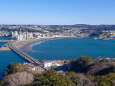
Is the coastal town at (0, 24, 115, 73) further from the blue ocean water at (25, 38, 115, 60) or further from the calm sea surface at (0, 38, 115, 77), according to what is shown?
the blue ocean water at (25, 38, 115, 60)

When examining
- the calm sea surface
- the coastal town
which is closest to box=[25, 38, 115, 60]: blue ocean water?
the calm sea surface

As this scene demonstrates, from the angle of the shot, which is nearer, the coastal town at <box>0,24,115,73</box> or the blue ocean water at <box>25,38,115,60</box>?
the coastal town at <box>0,24,115,73</box>

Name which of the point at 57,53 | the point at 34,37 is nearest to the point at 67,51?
the point at 57,53

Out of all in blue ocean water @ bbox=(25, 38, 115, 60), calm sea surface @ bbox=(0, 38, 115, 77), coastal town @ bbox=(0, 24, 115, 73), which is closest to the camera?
coastal town @ bbox=(0, 24, 115, 73)

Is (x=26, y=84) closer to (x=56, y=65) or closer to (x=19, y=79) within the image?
(x=19, y=79)

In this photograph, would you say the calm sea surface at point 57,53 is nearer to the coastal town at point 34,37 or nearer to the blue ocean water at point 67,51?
the blue ocean water at point 67,51

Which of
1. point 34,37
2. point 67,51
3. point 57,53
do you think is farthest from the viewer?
point 34,37

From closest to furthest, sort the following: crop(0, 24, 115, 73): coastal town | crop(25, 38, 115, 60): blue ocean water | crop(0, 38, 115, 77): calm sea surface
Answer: crop(0, 24, 115, 73): coastal town
crop(0, 38, 115, 77): calm sea surface
crop(25, 38, 115, 60): blue ocean water

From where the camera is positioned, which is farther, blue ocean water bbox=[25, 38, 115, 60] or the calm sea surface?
blue ocean water bbox=[25, 38, 115, 60]

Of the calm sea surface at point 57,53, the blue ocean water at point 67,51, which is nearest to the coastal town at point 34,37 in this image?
the calm sea surface at point 57,53

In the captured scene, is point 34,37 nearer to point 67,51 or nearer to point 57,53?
point 67,51

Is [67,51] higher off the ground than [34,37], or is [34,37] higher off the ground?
[67,51]

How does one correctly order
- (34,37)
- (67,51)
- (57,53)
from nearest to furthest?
(57,53) → (67,51) → (34,37)
